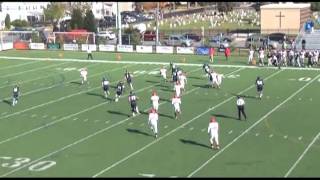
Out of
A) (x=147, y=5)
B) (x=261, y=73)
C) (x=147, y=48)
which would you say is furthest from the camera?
(x=147, y=5)

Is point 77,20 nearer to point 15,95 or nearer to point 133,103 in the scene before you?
point 15,95

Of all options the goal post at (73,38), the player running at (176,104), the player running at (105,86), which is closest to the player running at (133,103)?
the player running at (176,104)

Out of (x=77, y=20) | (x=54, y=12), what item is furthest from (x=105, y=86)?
(x=54, y=12)

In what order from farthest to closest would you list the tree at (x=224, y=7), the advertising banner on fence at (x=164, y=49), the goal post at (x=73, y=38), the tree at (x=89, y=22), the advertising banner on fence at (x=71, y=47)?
the tree at (x=224, y=7) < the tree at (x=89, y=22) < the goal post at (x=73, y=38) < the advertising banner on fence at (x=71, y=47) < the advertising banner on fence at (x=164, y=49)

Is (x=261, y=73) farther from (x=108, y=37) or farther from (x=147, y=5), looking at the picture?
(x=147, y=5)

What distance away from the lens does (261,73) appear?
133 ft

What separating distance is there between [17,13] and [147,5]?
908 inches

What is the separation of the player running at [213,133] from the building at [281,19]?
44369 millimetres

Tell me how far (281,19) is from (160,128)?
4227cm

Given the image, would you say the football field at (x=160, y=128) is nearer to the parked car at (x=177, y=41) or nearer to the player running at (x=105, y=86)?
the player running at (x=105, y=86)

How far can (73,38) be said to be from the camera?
5988cm

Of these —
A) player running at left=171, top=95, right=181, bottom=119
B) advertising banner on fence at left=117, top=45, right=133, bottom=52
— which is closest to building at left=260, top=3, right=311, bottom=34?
advertising banner on fence at left=117, top=45, right=133, bottom=52

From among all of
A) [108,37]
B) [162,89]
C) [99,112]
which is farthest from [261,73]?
[108,37]

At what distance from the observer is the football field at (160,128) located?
2106 cm
